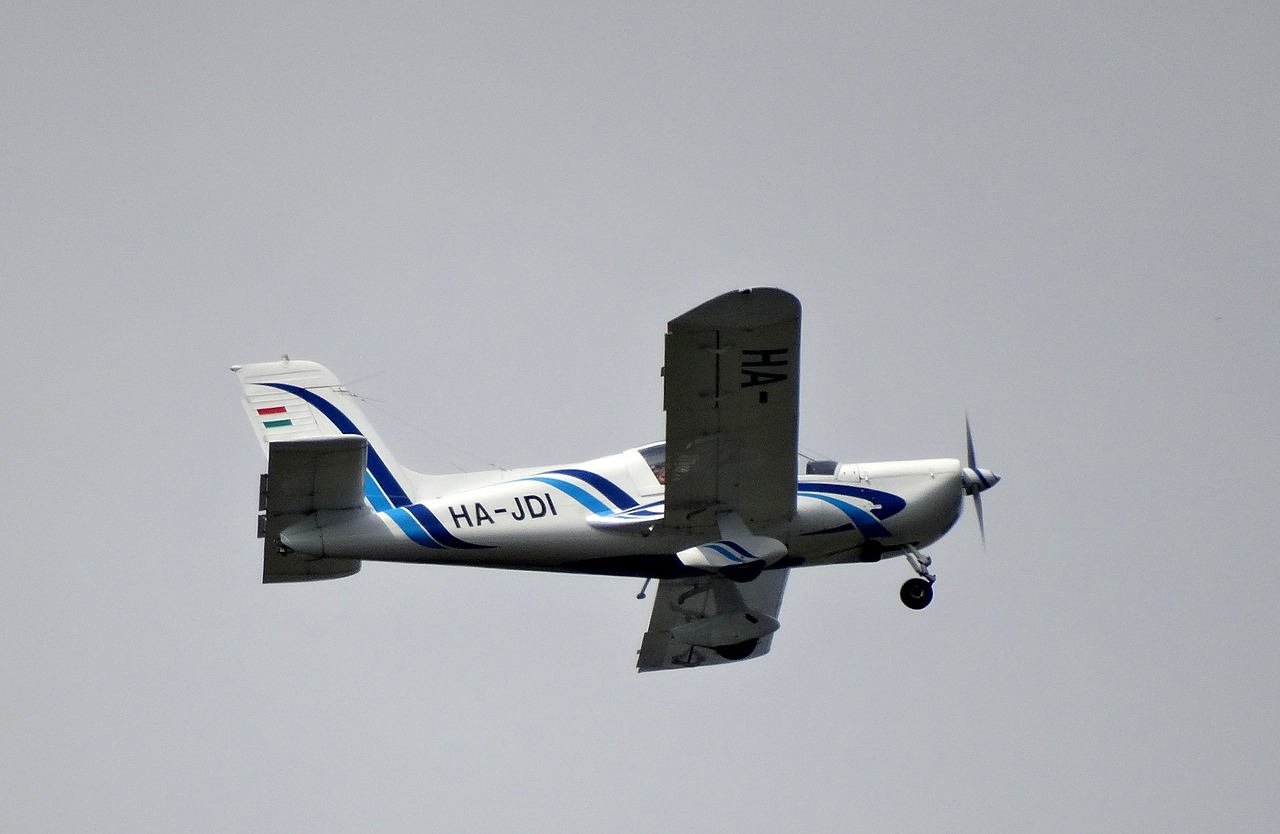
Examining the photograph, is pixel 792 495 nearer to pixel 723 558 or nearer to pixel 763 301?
pixel 723 558

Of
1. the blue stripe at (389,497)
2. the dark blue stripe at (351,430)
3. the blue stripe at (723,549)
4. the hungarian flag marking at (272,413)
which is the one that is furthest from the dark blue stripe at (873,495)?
the hungarian flag marking at (272,413)

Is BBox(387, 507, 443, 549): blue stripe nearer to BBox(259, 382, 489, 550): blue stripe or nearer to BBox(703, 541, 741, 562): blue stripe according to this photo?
BBox(259, 382, 489, 550): blue stripe

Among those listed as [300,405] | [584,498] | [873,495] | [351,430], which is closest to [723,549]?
[584,498]

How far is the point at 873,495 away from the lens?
1698 cm

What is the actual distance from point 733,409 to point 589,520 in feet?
6.80

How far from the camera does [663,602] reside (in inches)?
750

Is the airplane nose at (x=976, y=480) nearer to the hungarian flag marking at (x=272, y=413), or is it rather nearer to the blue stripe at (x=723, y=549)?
the blue stripe at (x=723, y=549)

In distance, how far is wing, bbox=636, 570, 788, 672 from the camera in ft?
61.3

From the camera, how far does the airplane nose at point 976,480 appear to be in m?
17.6

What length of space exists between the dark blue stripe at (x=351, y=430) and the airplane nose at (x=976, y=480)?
5952 mm

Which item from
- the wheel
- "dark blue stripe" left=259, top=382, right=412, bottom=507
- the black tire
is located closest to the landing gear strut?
the wheel

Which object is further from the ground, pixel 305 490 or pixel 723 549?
pixel 305 490

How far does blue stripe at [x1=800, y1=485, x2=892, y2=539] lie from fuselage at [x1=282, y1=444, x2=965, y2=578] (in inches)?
0.4

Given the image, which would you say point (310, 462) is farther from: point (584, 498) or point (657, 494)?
point (657, 494)
